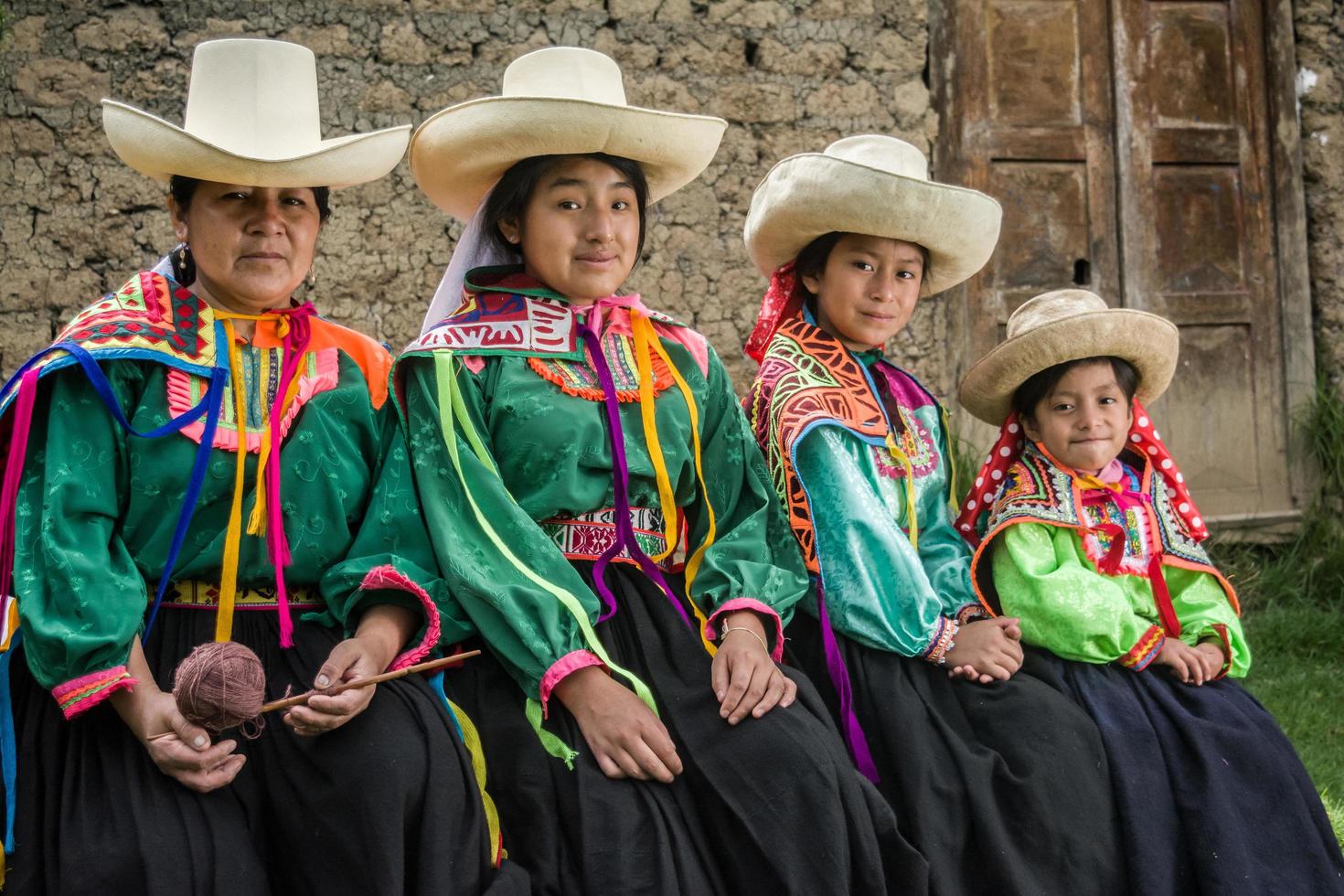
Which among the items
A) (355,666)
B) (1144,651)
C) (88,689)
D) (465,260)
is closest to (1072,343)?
(1144,651)

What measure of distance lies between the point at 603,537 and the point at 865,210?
3.25 ft

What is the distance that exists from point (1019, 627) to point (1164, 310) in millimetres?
3547

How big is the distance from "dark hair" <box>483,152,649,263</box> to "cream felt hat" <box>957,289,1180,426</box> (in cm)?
94

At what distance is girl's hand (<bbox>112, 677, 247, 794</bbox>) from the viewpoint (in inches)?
84.7

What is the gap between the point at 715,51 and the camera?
534cm

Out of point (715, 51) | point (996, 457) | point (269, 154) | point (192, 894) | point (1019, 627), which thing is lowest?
point (192, 894)

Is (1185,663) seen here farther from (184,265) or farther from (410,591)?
(184,265)

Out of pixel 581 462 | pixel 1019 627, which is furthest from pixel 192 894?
pixel 1019 627

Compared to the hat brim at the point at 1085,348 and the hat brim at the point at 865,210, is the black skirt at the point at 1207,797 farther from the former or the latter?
the hat brim at the point at 865,210

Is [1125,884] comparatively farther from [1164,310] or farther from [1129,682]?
[1164,310]

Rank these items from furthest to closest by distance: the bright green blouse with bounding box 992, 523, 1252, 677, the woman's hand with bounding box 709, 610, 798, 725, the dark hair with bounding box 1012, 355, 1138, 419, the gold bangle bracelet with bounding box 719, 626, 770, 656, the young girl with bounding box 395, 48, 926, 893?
the dark hair with bounding box 1012, 355, 1138, 419 → the bright green blouse with bounding box 992, 523, 1252, 677 → the gold bangle bracelet with bounding box 719, 626, 770, 656 → the woman's hand with bounding box 709, 610, 798, 725 → the young girl with bounding box 395, 48, 926, 893

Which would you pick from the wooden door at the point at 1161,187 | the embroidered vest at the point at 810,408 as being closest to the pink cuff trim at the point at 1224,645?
the embroidered vest at the point at 810,408

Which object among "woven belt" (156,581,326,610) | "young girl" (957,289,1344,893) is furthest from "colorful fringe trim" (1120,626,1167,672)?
"woven belt" (156,581,326,610)

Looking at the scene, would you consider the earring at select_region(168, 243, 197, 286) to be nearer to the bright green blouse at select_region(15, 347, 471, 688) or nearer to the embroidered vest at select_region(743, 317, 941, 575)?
the bright green blouse at select_region(15, 347, 471, 688)
